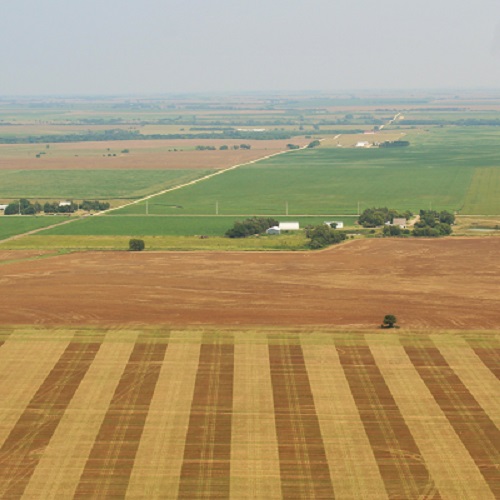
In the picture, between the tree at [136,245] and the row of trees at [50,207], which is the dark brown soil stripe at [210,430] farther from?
the row of trees at [50,207]

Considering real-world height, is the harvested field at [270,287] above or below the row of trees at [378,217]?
above

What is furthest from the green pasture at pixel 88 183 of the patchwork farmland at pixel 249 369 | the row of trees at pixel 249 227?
the patchwork farmland at pixel 249 369

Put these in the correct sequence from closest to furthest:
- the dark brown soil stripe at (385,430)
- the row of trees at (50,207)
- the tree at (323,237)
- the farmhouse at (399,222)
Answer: the dark brown soil stripe at (385,430) < the tree at (323,237) < the farmhouse at (399,222) < the row of trees at (50,207)

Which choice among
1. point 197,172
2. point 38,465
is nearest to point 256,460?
point 38,465

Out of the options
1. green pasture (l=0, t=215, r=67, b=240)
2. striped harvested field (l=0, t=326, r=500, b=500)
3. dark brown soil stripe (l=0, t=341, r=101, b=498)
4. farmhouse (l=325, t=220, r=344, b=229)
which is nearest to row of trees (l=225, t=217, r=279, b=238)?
farmhouse (l=325, t=220, r=344, b=229)

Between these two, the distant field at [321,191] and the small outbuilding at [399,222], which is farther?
the distant field at [321,191]

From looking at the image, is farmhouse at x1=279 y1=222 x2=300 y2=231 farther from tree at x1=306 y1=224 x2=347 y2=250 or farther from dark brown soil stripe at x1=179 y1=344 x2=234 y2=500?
dark brown soil stripe at x1=179 y1=344 x2=234 y2=500

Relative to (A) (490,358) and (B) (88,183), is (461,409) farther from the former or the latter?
(B) (88,183)

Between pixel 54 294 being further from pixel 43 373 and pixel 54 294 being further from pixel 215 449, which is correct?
pixel 215 449
